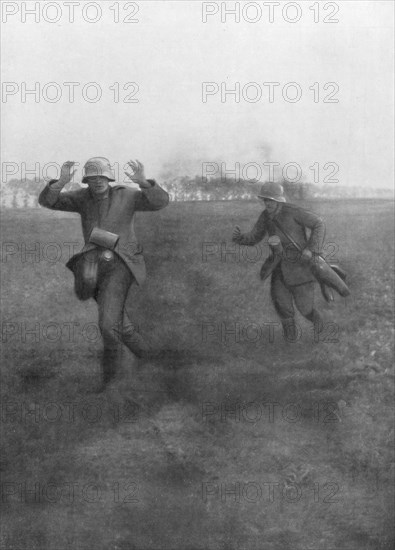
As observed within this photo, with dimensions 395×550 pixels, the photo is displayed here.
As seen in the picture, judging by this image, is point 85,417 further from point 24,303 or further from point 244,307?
point 244,307

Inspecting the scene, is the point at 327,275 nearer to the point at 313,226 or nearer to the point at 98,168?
the point at 313,226

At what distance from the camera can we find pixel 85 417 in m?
8.23

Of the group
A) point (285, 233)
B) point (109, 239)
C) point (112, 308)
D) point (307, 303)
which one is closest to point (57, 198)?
point (109, 239)

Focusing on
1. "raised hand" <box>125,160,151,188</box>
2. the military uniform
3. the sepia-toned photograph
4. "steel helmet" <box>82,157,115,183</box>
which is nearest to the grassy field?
the sepia-toned photograph

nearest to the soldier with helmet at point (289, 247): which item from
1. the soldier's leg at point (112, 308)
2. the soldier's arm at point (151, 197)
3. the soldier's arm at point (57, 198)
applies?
the soldier's arm at point (151, 197)

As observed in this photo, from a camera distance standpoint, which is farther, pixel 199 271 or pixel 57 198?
pixel 199 271

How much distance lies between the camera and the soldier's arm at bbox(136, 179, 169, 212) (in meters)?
8.23

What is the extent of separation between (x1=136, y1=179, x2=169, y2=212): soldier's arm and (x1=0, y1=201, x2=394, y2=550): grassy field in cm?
12

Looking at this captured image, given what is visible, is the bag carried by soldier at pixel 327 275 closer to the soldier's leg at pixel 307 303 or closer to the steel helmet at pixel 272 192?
the soldier's leg at pixel 307 303

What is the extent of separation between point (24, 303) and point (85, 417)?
4.13 ft

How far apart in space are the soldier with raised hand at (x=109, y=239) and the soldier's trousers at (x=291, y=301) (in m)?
1.31

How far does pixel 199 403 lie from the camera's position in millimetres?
8281

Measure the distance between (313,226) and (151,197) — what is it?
1.59 m

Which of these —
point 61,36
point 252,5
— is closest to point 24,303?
point 61,36
